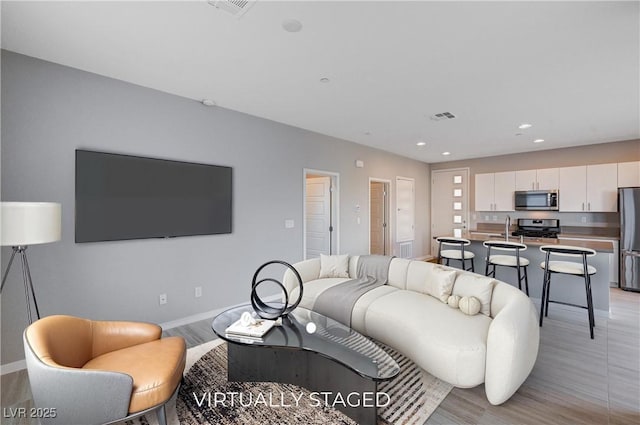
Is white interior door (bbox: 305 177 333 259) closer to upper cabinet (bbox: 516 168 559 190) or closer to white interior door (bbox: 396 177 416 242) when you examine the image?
white interior door (bbox: 396 177 416 242)

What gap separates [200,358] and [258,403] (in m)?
0.88

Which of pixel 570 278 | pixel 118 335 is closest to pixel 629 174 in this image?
pixel 570 278

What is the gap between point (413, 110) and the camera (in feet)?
12.7

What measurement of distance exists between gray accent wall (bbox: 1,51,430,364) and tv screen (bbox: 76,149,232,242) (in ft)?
0.33

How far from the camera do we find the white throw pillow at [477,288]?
2611mm

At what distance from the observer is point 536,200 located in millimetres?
6059

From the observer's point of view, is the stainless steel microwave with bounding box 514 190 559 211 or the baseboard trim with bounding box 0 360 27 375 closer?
the baseboard trim with bounding box 0 360 27 375

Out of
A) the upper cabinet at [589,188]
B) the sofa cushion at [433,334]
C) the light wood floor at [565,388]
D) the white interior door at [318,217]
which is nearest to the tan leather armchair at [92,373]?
the light wood floor at [565,388]

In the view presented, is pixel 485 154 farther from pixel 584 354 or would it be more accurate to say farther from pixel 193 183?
pixel 193 183

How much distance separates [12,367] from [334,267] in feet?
10.4

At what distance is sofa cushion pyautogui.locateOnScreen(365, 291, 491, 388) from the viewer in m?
2.08

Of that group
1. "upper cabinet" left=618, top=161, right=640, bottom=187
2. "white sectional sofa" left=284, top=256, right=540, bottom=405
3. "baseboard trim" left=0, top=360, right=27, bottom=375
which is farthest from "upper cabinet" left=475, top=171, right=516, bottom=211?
"baseboard trim" left=0, top=360, right=27, bottom=375

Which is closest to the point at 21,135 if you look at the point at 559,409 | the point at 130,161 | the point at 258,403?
the point at 130,161

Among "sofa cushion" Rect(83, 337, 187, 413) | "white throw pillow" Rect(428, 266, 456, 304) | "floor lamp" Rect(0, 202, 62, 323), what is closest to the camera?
"sofa cushion" Rect(83, 337, 187, 413)
